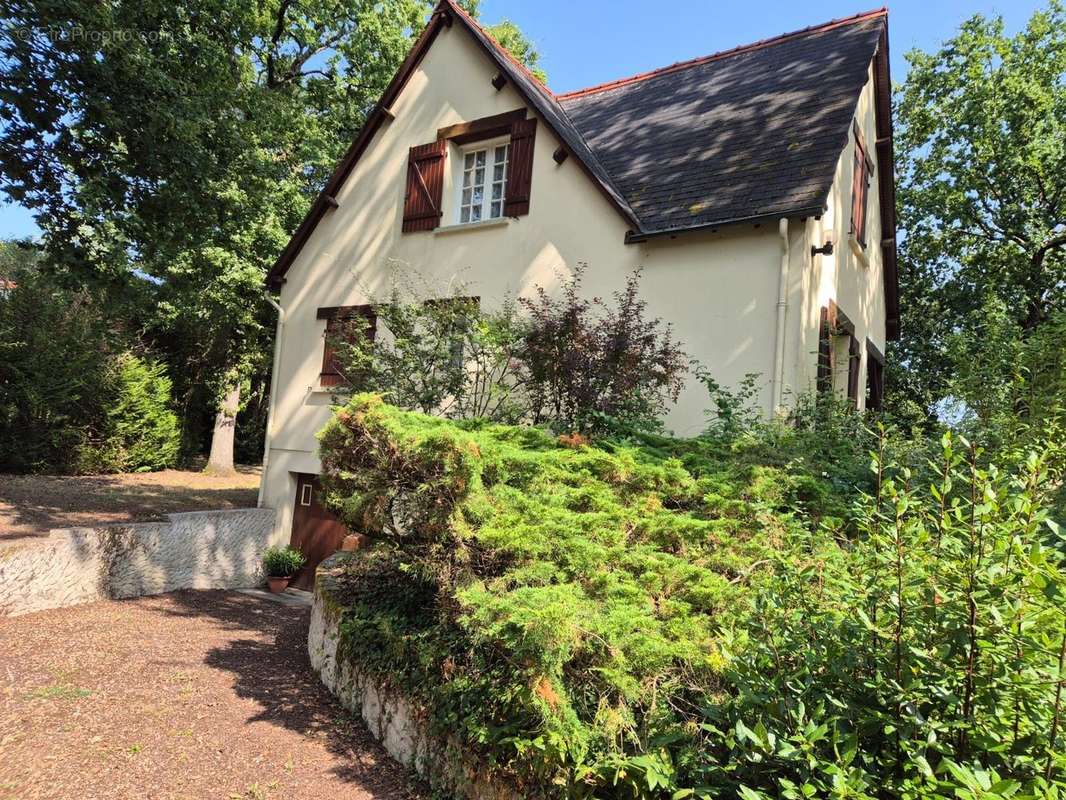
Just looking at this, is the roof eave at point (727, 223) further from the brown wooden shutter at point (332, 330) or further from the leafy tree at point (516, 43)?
the leafy tree at point (516, 43)

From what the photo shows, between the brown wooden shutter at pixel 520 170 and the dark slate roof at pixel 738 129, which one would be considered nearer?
the dark slate roof at pixel 738 129

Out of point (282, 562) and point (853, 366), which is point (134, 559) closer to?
point (282, 562)

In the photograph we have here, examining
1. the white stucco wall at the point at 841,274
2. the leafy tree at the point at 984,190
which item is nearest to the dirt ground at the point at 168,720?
the white stucco wall at the point at 841,274

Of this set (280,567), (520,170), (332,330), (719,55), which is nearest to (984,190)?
(719,55)

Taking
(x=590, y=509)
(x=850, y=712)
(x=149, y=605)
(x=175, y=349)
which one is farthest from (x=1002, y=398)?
(x=175, y=349)

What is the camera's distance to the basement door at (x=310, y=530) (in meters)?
11.2

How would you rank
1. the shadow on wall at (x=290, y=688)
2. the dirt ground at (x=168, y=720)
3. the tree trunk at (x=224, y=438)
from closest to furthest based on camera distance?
the dirt ground at (x=168, y=720) < the shadow on wall at (x=290, y=688) < the tree trunk at (x=224, y=438)

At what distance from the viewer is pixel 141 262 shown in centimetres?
1220

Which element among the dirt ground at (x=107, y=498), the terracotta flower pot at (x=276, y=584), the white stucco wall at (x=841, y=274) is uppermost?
the white stucco wall at (x=841, y=274)

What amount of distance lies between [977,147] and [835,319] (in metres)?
12.0

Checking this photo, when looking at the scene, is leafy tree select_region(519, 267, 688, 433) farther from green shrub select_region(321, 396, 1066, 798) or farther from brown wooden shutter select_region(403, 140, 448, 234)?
brown wooden shutter select_region(403, 140, 448, 234)

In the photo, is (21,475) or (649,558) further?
(21,475)

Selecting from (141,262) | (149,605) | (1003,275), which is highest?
(1003,275)

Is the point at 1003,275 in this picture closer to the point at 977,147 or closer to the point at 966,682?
the point at 977,147
